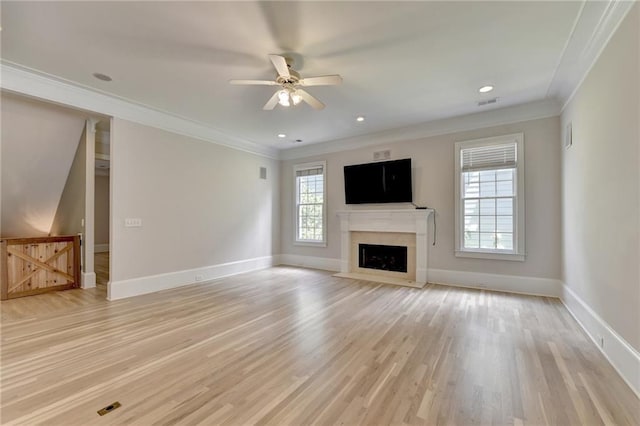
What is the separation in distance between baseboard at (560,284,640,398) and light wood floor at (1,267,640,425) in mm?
85

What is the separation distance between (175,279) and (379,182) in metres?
4.39

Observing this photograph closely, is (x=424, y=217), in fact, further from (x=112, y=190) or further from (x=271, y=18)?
(x=112, y=190)

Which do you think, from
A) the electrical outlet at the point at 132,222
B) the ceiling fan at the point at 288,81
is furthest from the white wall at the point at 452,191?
the electrical outlet at the point at 132,222

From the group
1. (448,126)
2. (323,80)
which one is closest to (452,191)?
(448,126)

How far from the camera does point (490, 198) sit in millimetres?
4836

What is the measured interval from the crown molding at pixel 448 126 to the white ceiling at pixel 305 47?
236 mm

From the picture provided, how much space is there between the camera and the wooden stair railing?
431cm

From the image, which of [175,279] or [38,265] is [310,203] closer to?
[175,279]

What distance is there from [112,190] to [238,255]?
2.74 metres

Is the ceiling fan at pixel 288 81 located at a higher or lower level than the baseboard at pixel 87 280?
higher

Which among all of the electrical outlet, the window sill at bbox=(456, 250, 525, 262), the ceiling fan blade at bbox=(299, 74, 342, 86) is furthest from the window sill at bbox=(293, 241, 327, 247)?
the ceiling fan blade at bbox=(299, 74, 342, 86)

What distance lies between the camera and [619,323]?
2355 mm

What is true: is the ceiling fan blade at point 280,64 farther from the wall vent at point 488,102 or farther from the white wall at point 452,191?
the white wall at point 452,191

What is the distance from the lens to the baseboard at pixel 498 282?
440cm
